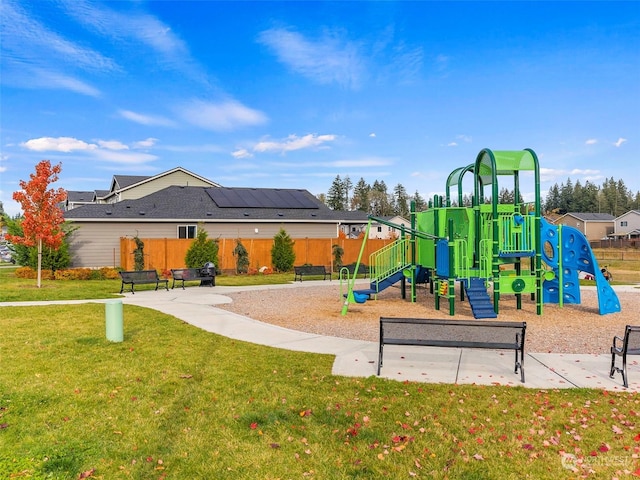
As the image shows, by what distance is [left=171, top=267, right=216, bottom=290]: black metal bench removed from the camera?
18812 mm

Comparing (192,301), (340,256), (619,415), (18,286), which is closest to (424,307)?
(192,301)

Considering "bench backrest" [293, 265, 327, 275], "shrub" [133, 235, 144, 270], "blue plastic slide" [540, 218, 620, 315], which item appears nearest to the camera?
"blue plastic slide" [540, 218, 620, 315]

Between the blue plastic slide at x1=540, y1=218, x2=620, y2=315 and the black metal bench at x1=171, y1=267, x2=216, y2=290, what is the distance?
1306 centimetres

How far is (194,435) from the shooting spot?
4777mm

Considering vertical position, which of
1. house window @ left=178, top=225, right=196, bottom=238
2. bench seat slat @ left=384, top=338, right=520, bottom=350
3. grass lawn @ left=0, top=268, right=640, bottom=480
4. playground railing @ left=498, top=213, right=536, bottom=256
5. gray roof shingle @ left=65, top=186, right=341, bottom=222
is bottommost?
grass lawn @ left=0, top=268, right=640, bottom=480

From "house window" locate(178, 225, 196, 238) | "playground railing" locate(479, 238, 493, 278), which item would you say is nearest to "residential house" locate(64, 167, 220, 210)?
"house window" locate(178, 225, 196, 238)

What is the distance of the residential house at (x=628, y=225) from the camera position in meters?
A: 77.2

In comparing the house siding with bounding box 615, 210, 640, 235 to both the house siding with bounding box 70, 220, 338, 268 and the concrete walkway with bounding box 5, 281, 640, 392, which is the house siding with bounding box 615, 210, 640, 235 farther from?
the concrete walkway with bounding box 5, 281, 640, 392

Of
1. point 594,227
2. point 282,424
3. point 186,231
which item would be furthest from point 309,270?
point 594,227

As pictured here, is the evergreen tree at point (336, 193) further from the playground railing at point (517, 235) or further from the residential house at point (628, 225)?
the playground railing at point (517, 235)

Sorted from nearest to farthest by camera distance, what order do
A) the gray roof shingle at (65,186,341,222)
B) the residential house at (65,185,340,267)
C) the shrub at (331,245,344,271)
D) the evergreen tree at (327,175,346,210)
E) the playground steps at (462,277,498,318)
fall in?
the playground steps at (462,277,498,318) < the residential house at (65,185,340,267) < the gray roof shingle at (65,186,341,222) < the shrub at (331,245,344,271) < the evergreen tree at (327,175,346,210)

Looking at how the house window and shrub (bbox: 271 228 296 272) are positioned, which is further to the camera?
the house window

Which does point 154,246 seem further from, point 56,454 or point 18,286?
point 56,454

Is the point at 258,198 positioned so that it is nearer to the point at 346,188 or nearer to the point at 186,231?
the point at 186,231
